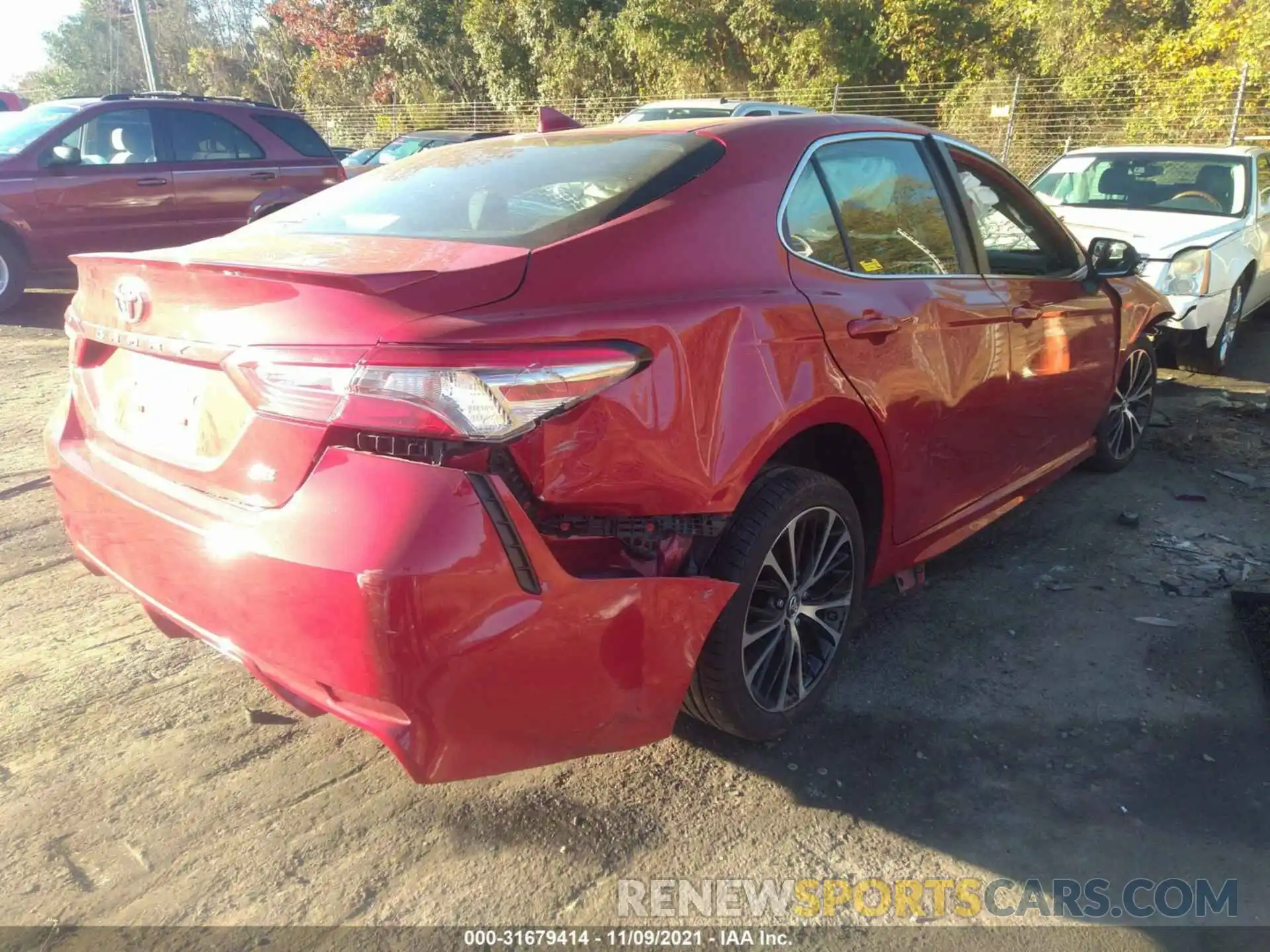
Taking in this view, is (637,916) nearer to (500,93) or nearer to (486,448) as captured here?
(486,448)

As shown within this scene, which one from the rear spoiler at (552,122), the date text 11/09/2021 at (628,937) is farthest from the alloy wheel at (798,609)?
the rear spoiler at (552,122)

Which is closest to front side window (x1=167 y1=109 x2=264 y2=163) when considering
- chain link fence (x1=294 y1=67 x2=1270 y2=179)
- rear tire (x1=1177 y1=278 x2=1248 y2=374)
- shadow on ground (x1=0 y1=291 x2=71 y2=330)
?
shadow on ground (x1=0 y1=291 x2=71 y2=330)

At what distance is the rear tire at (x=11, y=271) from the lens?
836cm

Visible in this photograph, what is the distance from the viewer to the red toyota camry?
189 centimetres

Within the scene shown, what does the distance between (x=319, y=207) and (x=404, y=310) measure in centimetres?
131

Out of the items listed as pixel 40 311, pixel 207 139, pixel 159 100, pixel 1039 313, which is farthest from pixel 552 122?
pixel 40 311

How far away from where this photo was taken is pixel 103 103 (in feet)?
28.3

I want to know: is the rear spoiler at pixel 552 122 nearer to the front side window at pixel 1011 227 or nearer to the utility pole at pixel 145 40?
the front side window at pixel 1011 227

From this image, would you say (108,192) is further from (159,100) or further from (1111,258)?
(1111,258)

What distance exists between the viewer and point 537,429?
194cm

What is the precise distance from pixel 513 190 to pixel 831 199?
955mm

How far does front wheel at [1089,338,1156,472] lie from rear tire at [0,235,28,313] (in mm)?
8752

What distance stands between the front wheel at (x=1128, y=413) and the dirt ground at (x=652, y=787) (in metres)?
1.47

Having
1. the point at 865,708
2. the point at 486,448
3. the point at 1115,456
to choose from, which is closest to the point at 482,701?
the point at 486,448
